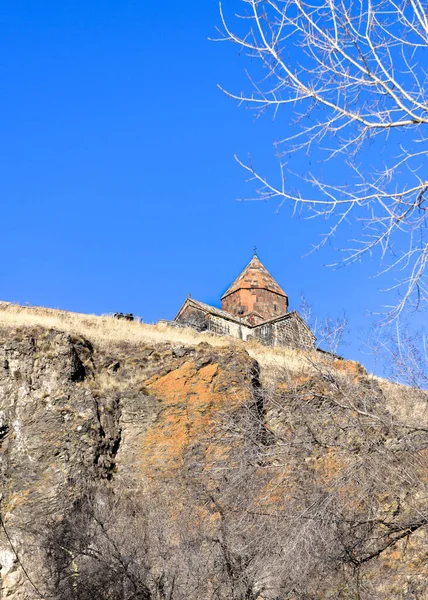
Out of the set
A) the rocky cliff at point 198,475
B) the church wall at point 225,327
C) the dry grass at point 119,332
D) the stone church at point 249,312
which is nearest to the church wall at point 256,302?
the stone church at point 249,312

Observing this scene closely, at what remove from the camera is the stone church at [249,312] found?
119ft

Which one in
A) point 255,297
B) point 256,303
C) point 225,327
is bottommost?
point 225,327

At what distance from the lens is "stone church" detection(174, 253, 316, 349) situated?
36.2 m

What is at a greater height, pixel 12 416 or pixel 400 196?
pixel 12 416

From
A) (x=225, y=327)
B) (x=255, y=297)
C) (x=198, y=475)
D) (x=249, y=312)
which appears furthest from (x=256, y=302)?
(x=198, y=475)

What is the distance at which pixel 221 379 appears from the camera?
2023cm

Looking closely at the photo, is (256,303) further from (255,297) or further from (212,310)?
(212,310)

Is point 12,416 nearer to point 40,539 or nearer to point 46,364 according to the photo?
point 46,364

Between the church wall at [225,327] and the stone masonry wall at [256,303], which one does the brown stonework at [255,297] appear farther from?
the church wall at [225,327]

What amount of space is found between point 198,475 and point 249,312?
22410mm

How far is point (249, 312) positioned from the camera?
1531 inches

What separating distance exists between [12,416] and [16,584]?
4.59 meters

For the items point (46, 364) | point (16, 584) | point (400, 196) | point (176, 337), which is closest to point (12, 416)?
point (46, 364)

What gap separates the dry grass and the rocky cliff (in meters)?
0.26
